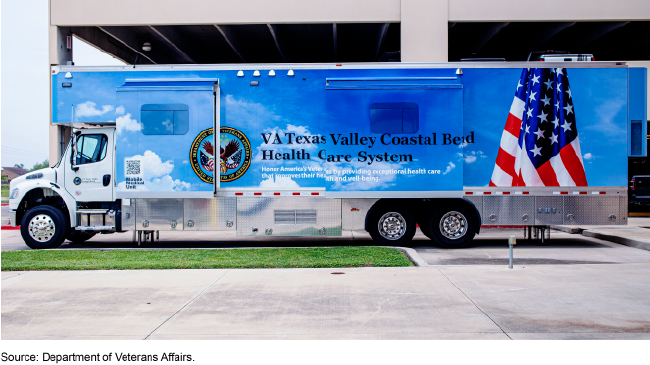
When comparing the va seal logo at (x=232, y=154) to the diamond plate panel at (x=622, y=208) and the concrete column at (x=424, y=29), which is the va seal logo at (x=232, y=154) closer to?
the concrete column at (x=424, y=29)

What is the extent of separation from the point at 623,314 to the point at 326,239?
8.88 metres

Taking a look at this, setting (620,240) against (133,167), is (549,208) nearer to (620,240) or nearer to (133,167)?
(620,240)

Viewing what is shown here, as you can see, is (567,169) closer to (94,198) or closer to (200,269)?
(200,269)

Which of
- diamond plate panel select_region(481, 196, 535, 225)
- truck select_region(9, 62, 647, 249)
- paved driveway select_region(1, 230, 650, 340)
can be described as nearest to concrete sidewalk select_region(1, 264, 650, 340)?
paved driveway select_region(1, 230, 650, 340)

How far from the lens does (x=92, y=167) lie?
38.8ft

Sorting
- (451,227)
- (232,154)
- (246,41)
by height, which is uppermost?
(246,41)

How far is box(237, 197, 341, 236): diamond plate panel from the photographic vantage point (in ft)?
38.0

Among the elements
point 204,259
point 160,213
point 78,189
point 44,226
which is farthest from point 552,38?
point 44,226

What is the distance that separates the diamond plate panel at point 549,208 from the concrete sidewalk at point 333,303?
286 cm

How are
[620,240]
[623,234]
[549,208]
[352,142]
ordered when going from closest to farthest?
[352,142], [549,208], [620,240], [623,234]

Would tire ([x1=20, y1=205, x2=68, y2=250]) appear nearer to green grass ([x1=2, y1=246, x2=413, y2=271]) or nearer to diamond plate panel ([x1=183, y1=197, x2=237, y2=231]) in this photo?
green grass ([x1=2, y1=246, x2=413, y2=271])

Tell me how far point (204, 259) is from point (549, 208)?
744 cm

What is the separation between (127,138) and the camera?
11.4 metres

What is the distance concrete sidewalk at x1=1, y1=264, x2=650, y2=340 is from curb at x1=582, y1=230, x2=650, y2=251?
366 cm
